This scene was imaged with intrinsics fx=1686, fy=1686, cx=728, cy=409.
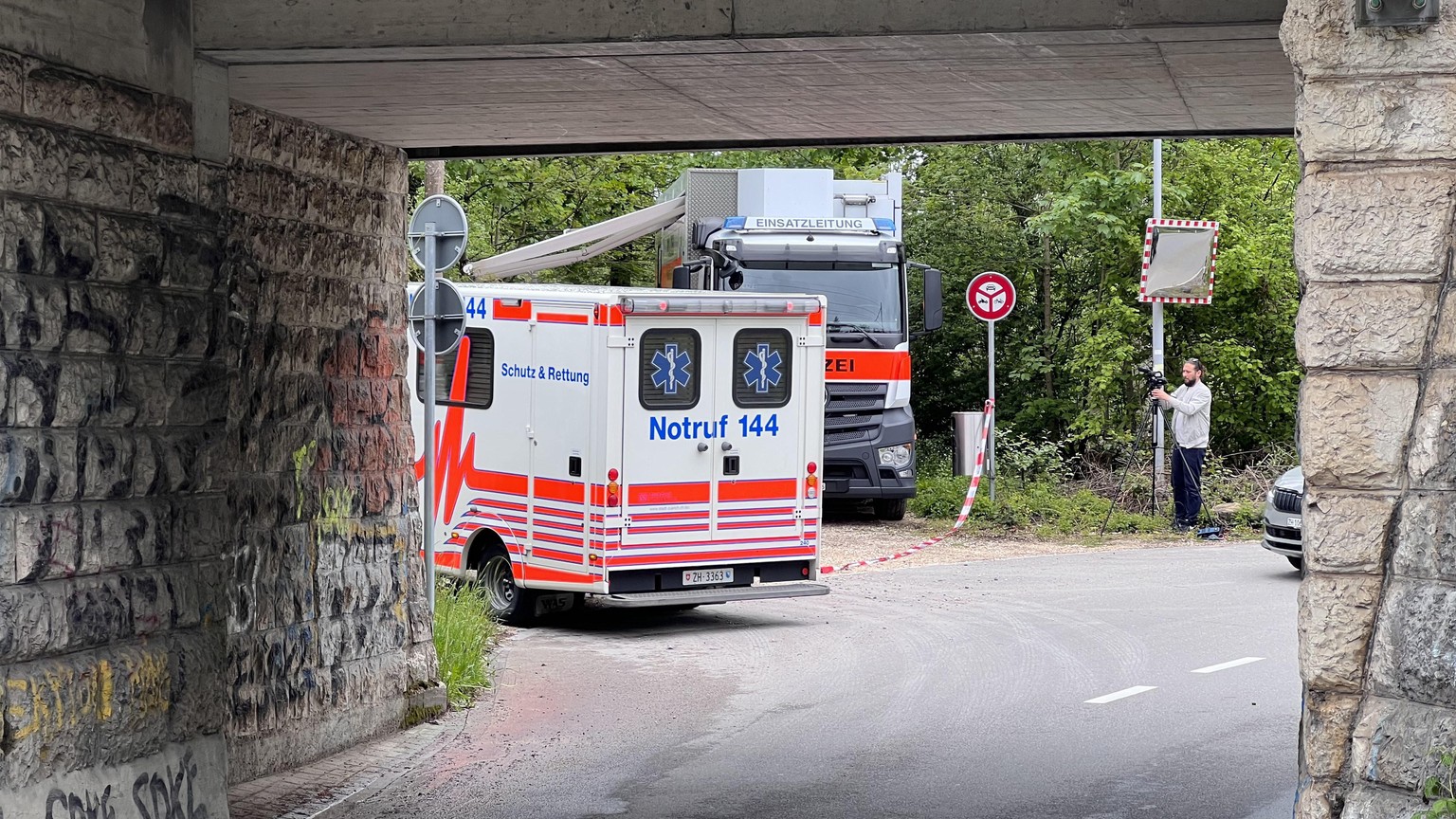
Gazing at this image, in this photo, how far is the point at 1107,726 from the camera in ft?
32.4

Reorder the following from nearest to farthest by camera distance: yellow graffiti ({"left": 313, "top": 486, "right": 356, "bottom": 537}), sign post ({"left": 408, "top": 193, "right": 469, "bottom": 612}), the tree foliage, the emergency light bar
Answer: yellow graffiti ({"left": 313, "top": 486, "right": 356, "bottom": 537}) → sign post ({"left": 408, "top": 193, "right": 469, "bottom": 612}) → the emergency light bar → the tree foliage

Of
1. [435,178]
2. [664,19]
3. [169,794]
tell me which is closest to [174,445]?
[169,794]

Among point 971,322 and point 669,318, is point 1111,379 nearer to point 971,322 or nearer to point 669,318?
point 971,322

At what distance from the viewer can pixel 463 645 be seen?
11.3m

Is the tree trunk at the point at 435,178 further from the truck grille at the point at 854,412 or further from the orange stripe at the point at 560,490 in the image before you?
the orange stripe at the point at 560,490

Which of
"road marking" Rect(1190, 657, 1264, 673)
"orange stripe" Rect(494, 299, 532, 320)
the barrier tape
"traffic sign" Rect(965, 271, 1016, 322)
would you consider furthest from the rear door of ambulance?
"traffic sign" Rect(965, 271, 1016, 322)

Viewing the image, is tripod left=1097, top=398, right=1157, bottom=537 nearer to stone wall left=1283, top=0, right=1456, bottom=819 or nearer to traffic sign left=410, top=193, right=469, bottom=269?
traffic sign left=410, top=193, right=469, bottom=269

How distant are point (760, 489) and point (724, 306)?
148cm

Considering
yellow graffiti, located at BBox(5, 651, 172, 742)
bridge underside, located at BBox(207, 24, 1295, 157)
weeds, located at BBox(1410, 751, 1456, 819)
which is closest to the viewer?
weeds, located at BBox(1410, 751, 1456, 819)

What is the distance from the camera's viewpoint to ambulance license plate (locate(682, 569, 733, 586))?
13.2 metres

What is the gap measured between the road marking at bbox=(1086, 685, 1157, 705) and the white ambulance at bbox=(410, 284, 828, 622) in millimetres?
3122

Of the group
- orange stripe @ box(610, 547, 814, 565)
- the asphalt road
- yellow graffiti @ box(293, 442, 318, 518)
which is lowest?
the asphalt road

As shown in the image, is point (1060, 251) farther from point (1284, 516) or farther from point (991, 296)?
point (1284, 516)

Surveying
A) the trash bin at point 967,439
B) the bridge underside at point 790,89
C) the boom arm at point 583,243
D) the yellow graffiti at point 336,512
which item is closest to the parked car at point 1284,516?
the bridge underside at point 790,89
